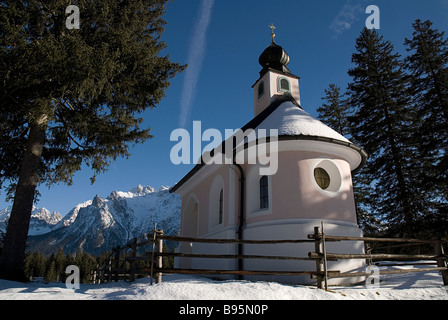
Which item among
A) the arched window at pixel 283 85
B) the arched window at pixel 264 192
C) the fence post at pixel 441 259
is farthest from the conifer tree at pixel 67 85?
the fence post at pixel 441 259

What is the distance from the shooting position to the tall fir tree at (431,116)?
15.9m

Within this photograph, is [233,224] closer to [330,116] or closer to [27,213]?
[27,213]

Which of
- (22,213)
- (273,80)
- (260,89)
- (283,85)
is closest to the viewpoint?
(22,213)

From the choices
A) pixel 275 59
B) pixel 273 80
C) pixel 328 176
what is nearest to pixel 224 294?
pixel 328 176

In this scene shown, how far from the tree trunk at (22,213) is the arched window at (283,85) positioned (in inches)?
509

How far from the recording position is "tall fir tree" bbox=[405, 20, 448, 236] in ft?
52.3

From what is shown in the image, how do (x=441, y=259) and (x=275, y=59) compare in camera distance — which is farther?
(x=275, y=59)

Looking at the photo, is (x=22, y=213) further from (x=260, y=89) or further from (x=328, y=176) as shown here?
(x=260, y=89)

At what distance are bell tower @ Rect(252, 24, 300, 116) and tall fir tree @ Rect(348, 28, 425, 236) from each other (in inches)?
211

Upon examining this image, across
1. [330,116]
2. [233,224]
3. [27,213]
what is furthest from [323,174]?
[330,116]

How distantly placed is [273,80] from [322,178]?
908 centimetres

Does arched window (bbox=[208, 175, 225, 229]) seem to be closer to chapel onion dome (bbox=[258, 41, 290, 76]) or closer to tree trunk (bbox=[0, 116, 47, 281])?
tree trunk (bbox=[0, 116, 47, 281])

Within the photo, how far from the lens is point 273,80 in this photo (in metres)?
18.4

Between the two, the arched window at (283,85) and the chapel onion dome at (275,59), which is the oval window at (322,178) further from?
the chapel onion dome at (275,59)
